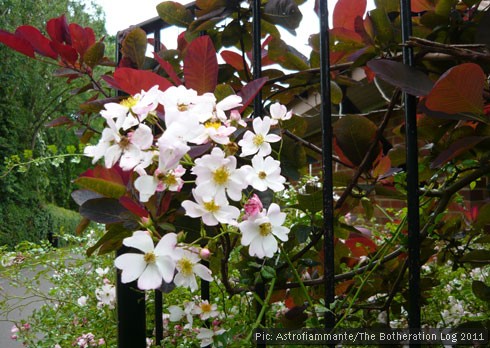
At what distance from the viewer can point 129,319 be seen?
100cm

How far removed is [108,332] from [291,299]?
730mm

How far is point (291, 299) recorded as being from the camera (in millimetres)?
1038

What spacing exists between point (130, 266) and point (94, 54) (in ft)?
1.84

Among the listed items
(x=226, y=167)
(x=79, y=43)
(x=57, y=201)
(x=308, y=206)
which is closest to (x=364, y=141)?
(x=308, y=206)

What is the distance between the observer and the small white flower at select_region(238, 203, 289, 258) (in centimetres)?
57

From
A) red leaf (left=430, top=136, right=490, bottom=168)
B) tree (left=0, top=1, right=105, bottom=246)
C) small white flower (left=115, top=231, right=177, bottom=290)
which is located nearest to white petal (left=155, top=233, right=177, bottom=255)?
small white flower (left=115, top=231, right=177, bottom=290)

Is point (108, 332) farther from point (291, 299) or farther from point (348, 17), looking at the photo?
point (348, 17)

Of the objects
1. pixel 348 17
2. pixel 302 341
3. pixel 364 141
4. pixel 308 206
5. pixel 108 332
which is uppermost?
pixel 348 17

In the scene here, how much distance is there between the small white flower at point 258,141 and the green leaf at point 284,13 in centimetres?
29

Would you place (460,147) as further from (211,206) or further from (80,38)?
(80,38)

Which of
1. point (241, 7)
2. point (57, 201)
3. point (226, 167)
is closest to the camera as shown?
point (226, 167)

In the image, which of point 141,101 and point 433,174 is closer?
point 141,101

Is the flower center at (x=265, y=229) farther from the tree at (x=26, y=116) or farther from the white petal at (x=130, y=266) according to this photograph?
the tree at (x=26, y=116)

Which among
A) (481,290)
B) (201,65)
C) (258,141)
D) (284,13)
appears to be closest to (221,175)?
(258,141)
